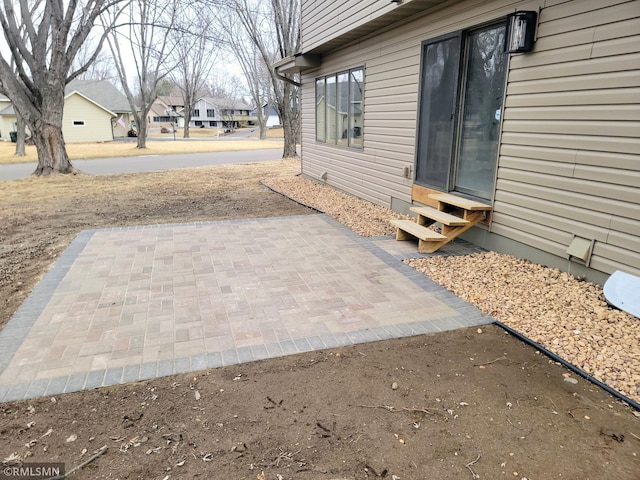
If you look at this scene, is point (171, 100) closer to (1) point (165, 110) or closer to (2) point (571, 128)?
(1) point (165, 110)

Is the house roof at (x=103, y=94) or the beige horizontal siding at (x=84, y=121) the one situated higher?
the house roof at (x=103, y=94)

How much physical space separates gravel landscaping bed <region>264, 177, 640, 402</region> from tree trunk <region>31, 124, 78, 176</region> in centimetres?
1250

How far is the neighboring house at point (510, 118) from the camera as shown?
3414mm

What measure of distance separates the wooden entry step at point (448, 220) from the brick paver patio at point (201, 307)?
0.22 meters

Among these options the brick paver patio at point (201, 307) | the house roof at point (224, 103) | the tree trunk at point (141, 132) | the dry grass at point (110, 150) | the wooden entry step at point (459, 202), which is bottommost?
the brick paver patio at point (201, 307)

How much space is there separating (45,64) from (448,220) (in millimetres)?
12969

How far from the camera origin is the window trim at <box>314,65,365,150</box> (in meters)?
8.13

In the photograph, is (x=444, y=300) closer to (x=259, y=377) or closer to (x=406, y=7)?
(x=259, y=377)

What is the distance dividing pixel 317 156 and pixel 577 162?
7249 millimetres

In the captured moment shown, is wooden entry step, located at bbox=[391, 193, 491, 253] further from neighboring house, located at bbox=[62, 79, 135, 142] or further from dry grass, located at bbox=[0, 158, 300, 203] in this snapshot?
neighboring house, located at bbox=[62, 79, 135, 142]

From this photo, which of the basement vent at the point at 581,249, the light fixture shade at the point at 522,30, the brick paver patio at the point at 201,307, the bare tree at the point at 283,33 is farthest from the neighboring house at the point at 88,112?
the basement vent at the point at 581,249

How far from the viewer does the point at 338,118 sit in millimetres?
9062

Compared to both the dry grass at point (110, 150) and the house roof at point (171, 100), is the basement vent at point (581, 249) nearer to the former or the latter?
the dry grass at point (110, 150)

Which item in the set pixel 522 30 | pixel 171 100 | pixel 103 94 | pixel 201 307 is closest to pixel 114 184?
pixel 201 307
